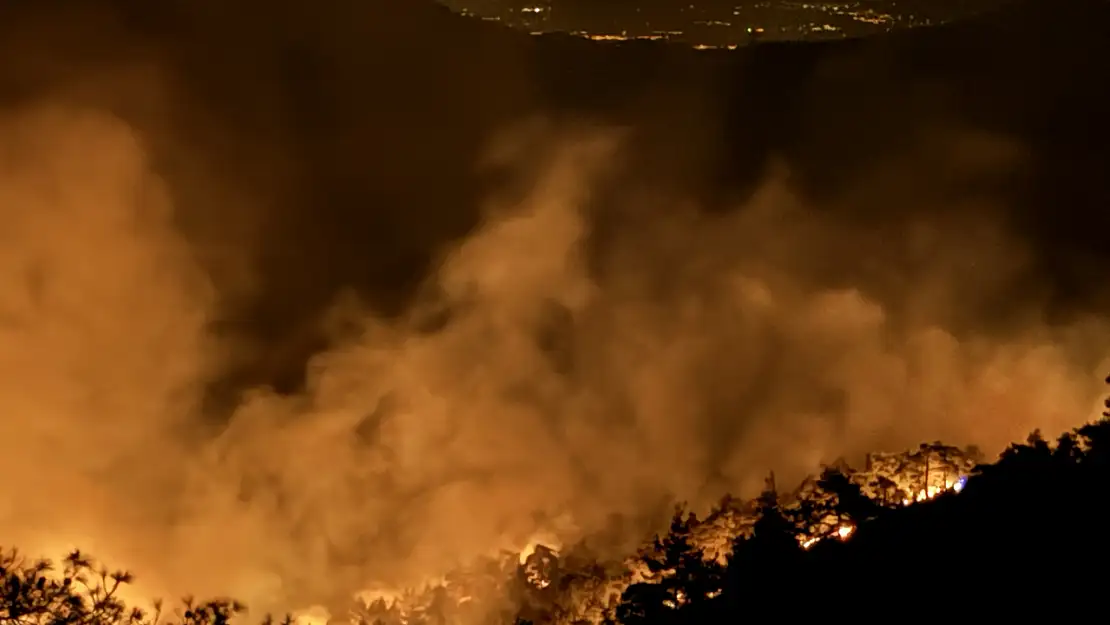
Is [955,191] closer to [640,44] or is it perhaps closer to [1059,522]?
[640,44]

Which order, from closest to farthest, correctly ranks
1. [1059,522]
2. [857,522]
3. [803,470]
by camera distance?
[1059,522] < [857,522] < [803,470]

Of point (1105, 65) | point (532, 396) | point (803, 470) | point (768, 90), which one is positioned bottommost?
point (803, 470)

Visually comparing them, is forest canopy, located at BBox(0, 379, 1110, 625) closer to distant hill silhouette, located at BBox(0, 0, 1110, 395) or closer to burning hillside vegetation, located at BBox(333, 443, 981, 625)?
burning hillside vegetation, located at BBox(333, 443, 981, 625)

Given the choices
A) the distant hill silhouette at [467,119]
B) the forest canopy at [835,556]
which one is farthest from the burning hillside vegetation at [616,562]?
the distant hill silhouette at [467,119]

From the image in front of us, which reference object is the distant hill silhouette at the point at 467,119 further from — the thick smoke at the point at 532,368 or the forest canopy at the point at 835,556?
the forest canopy at the point at 835,556

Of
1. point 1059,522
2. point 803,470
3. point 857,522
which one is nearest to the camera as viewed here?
point 1059,522

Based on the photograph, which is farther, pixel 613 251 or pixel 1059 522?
pixel 613 251

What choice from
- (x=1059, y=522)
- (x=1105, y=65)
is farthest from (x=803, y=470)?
(x=1105, y=65)

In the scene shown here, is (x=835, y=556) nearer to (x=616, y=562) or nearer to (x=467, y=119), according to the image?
(x=616, y=562)
